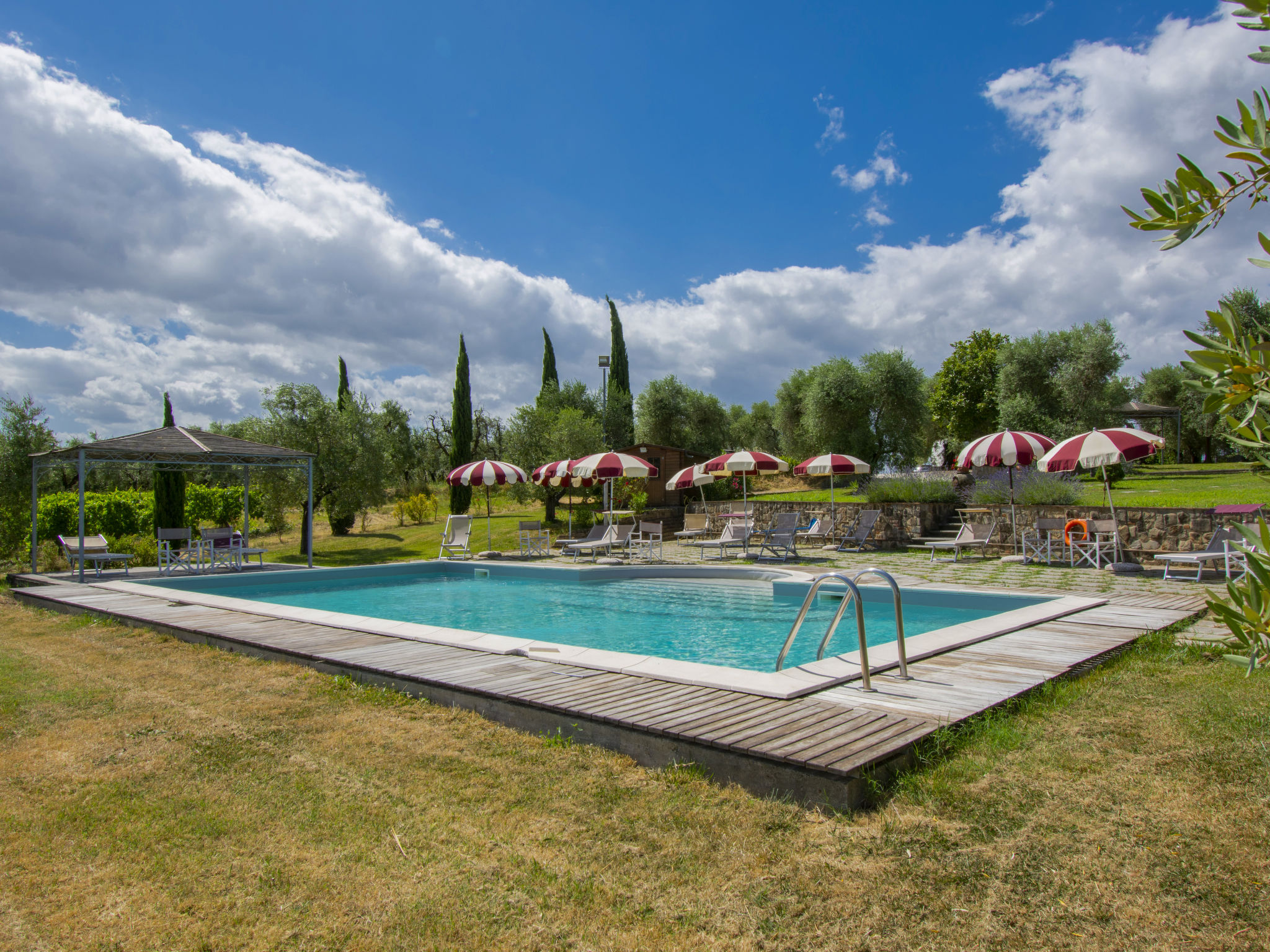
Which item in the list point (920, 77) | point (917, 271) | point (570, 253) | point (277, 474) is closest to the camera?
point (920, 77)

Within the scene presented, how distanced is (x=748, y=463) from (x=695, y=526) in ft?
14.1

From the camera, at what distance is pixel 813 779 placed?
3.01m

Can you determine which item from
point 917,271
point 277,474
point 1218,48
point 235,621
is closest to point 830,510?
point 917,271

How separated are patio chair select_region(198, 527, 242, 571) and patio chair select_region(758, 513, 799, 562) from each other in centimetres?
1043

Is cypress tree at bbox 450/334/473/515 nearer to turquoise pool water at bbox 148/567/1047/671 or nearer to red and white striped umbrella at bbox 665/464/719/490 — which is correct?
red and white striped umbrella at bbox 665/464/719/490

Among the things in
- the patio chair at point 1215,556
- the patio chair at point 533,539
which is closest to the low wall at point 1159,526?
the patio chair at point 1215,556

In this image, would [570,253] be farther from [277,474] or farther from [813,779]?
[813,779]

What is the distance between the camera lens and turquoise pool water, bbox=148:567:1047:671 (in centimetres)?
815

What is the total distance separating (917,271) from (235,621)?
42.2 ft

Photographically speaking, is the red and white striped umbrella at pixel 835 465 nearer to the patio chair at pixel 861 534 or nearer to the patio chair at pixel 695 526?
the patio chair at pixel 861 534

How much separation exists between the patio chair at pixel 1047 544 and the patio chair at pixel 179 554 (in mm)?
15308

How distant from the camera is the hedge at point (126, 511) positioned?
16.3 meters

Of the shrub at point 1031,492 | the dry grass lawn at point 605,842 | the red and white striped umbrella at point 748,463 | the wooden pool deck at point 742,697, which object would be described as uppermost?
the red and white striped umbrella at point 748,463

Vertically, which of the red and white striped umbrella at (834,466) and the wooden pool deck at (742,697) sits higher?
the red and white striped umbrella at (834,466)
